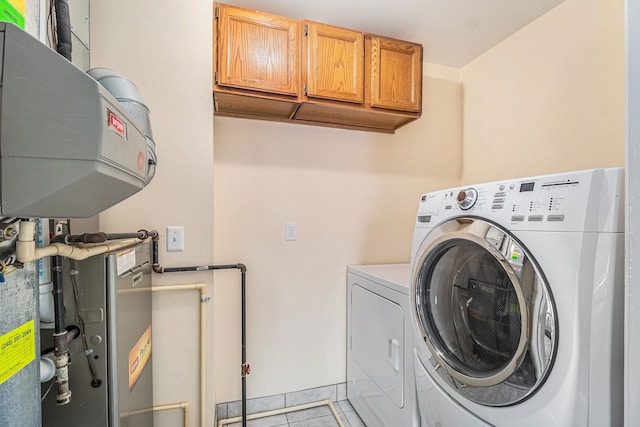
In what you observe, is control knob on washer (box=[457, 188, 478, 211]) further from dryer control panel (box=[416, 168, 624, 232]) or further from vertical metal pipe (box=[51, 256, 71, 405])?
vertical metal pipe (box=[51, 256, 71, 405])

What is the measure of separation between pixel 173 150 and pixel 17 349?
1009 millimetres

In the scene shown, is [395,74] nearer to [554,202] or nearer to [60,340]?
[554,202]

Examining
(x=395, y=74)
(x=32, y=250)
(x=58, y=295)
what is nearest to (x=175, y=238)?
(x=58, y=295)

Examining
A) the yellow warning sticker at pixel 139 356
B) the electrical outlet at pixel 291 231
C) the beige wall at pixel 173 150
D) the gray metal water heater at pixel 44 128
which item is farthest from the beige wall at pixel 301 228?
the gray metal water heater at pixel 44 128

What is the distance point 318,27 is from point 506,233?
57.2 inches

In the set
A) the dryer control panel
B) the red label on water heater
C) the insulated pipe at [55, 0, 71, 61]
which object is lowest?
the dryer control panel

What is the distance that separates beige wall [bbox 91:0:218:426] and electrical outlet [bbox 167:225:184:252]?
0.08ft

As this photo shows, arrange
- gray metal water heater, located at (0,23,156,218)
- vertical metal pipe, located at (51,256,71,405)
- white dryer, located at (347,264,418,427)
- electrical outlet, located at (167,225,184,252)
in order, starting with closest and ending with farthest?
gray metal water heater, located at (0,23,156,218) → vertical metal pipe, located at (51,256,71,405) → white dryer, located at (347,264,418,427) → electrical outlet, located at (167,225,184,252)

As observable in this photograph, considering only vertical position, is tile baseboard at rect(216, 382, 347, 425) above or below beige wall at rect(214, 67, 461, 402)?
below

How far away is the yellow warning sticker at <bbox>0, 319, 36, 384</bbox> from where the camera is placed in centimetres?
63

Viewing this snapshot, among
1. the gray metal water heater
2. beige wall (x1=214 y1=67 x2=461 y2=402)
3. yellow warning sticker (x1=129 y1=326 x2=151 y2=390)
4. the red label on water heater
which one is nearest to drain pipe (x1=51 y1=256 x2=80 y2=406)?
yellow warning sticker (x1=129 y1=326 x2=151 y2=390)

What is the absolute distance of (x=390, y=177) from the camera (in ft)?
6.89

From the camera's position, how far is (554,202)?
761 mm

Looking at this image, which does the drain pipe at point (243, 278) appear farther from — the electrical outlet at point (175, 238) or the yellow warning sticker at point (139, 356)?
the yellow warning sticker at point (139, 356)
